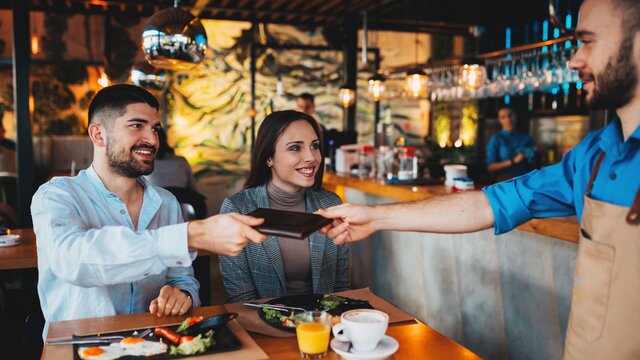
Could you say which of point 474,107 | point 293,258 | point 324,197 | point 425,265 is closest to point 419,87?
point 425,265

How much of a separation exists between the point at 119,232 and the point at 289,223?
1.73 feet

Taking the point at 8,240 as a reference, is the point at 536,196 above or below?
above

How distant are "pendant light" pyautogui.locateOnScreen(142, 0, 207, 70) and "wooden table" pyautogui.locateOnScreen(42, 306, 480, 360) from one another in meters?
1.64

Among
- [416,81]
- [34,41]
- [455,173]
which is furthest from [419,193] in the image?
[34,41]

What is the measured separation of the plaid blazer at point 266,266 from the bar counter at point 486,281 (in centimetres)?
114

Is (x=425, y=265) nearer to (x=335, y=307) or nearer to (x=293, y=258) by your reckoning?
(x=293, y=258)

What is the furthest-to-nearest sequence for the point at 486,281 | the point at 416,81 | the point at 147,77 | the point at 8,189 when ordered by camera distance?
the point at 8,189
the point at 147,77
the point at 416,81
the point at 486,281

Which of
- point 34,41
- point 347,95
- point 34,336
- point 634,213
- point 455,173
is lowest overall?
point 34,336

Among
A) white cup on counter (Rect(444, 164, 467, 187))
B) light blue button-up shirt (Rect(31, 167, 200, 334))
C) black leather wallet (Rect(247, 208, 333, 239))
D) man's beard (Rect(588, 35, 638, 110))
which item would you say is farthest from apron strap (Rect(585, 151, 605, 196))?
white cup on counter (Rect(444, 164, 467, 187))

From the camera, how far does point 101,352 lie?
61.1 inches

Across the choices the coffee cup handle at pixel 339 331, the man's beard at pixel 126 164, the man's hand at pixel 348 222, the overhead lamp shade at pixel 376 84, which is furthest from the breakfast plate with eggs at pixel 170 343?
the overhead lamp shade at pixel 376 84

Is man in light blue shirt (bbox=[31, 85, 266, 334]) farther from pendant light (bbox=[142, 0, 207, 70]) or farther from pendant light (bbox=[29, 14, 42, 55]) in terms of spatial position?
pendant light (bbox=[29, 14, 42, 55])

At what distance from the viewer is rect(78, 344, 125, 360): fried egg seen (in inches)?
59.8

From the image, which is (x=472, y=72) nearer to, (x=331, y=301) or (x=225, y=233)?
→ (x=331, y=301)
